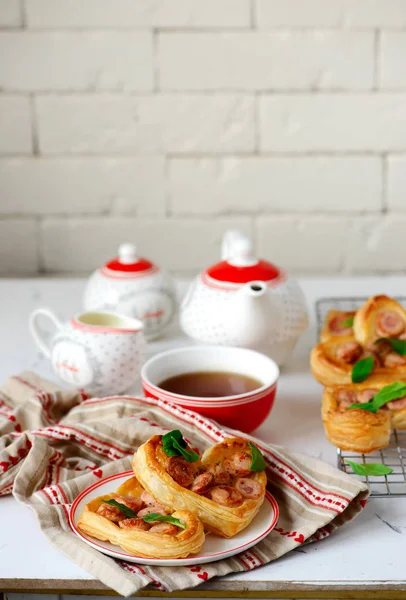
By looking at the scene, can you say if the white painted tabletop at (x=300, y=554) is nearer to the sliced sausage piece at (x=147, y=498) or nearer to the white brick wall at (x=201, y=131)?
the sliced sausage piece at (x=147, y=498)

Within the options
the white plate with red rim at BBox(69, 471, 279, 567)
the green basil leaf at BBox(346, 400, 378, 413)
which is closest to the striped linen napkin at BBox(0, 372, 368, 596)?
the white plate with red rim at BBox(69, 471, 279, 567)

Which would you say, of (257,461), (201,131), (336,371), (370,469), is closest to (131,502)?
(257,461)

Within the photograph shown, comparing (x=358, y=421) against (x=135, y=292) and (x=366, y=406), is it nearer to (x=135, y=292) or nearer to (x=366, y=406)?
(x=366, y=406)

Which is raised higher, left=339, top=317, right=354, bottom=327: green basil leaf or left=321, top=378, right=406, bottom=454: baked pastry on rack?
left=339, top=317, right=354, bottom=327: green basil leaf

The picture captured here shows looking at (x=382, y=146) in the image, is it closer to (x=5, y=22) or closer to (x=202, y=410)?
(x=5, y=22)

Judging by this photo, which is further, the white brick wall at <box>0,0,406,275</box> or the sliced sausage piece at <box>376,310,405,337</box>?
the white brick wall at <box>0,0,406,275</box>

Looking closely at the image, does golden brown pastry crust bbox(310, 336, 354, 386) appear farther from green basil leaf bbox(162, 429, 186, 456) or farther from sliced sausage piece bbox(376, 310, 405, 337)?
green basil leaf bbox(162, 429, 186, 456)

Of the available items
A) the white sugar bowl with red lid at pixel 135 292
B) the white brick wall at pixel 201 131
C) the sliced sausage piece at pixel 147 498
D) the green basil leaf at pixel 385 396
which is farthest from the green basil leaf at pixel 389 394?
the white brick wall at pixel 201 131

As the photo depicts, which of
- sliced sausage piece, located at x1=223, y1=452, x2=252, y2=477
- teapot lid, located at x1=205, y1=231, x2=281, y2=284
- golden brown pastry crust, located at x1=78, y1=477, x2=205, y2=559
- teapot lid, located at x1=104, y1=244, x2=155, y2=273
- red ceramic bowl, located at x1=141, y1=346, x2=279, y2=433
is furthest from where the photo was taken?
teapot lid, located at x1=104, y1=244, x2=155, y2=273
